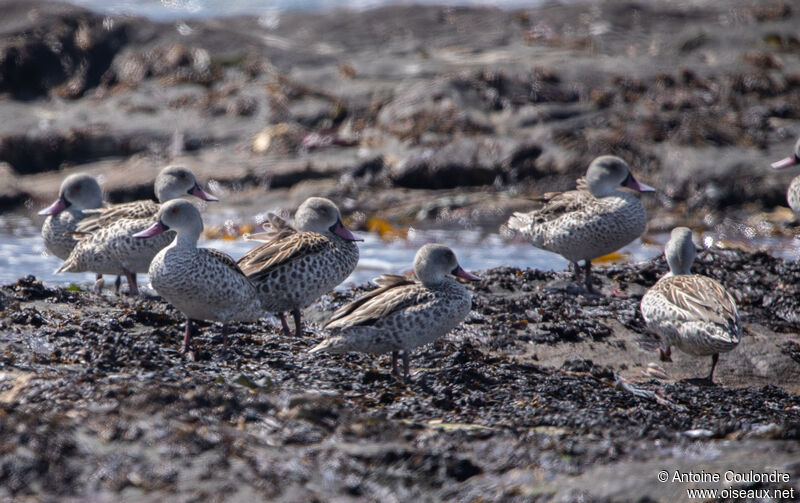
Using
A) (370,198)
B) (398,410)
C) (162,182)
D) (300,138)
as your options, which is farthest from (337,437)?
(300,138)

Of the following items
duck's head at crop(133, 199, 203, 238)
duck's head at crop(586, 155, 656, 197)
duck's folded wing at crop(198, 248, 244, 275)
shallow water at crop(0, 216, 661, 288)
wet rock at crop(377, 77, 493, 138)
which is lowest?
shallow water at crop(0, 216, 661, 288)

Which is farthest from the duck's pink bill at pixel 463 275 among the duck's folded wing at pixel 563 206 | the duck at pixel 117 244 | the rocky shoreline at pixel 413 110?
the rocky shoreline at pixel 413 110

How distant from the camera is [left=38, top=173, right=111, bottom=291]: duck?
9269mm

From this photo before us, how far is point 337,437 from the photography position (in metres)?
4.73

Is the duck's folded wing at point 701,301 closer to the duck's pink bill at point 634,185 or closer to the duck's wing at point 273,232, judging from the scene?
the duck's pink bill at point 634,185

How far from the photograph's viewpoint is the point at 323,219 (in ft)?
26.3

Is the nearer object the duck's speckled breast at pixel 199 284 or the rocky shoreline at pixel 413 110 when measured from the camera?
the duck's speckled breast at pixel 199 284

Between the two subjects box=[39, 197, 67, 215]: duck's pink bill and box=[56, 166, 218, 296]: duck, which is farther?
box=[39, 197, 67, 215]: duck's pink bill

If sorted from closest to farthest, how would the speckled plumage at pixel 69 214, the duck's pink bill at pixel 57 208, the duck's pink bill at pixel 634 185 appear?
the speckled plumage at pixel 69 214 < the duck's pink bill at pixel 57 208 < the duck's pink bill at pixel 634 185

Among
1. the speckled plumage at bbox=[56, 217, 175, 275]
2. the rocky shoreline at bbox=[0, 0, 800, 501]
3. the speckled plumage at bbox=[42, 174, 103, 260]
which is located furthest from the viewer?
the speckled plumage at bbox=[42, 174, 103, 260]

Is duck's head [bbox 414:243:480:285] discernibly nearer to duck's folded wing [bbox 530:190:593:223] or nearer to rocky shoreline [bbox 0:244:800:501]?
rocky shoreline [bbox 0:244:800:501]

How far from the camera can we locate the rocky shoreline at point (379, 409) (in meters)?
4.23

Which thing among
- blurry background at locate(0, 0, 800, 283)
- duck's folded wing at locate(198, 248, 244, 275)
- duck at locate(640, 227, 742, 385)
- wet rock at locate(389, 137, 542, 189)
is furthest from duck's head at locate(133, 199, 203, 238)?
wet rock at locate(389, 137, 542, 189)

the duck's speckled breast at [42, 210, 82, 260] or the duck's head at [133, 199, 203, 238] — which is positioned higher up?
the duck's head at [133, 199, 203, 238]
